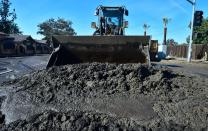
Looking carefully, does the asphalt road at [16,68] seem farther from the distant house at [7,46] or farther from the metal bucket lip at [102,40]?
the distant house at [7,46]

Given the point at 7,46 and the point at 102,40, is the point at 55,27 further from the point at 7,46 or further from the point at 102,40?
the point at 102,40

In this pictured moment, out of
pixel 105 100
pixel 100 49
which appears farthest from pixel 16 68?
pixel 105 100

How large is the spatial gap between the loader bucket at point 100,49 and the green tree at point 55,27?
7932cm

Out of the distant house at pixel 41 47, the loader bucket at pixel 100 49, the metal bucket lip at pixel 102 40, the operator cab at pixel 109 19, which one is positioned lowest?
the distant house at pixel 41 47

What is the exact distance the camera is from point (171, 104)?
5.87 metres

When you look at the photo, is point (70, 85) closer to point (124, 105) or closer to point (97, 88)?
point (97, 88)

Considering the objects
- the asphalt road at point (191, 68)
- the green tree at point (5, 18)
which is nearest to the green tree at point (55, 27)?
the green tree at point (5, 18)

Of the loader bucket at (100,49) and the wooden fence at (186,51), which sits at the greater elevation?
the loader bucket at (100,49)

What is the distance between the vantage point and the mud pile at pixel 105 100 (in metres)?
5.04

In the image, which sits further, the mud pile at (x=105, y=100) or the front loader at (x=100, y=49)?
the front loader at (x=100, y=49)

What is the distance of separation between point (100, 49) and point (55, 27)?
84778mm

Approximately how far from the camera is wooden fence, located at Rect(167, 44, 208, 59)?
106 feet

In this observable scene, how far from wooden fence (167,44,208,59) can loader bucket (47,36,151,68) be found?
2407cm

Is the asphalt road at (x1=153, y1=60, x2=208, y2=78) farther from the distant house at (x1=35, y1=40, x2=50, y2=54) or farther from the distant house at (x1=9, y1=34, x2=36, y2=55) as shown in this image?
the distant house at (x1=35, y1=40, x2=50, y2=54)
